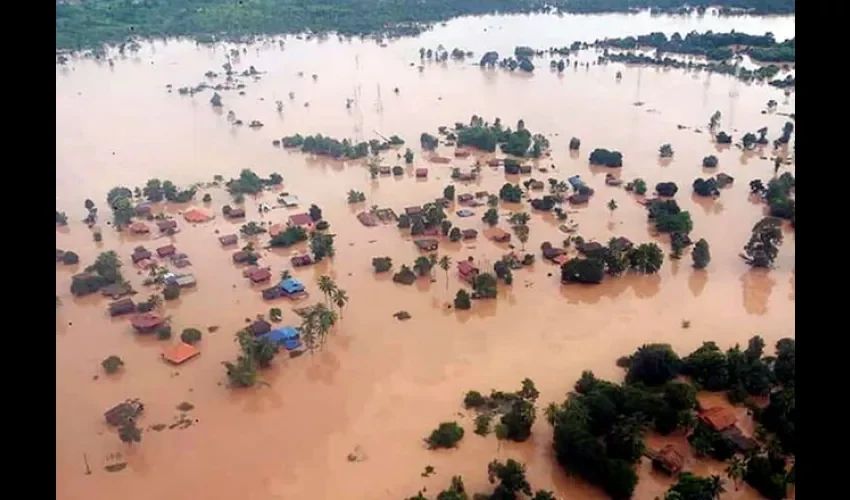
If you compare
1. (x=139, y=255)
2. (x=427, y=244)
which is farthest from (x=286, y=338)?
(x=139, y=255)

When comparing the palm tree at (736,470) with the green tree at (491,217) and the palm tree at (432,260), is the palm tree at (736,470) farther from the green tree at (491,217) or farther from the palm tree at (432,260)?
the green tree at (491,217)

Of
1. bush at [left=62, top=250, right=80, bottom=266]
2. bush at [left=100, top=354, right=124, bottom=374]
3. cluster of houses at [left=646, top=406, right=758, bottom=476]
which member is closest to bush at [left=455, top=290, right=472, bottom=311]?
cluster of houses at [left=646, top=406, right=758, bottom=476]

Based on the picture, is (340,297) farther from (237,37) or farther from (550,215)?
(237,37)

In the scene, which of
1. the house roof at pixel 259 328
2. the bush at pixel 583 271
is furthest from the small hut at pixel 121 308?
the bush at pixel 583 271

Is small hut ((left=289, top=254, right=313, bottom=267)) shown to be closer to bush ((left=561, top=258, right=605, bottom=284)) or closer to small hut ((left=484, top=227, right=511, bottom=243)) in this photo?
small hut ((left=484, top=227, right=511, bottom=243))

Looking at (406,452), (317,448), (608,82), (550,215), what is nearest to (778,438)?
(406,452)

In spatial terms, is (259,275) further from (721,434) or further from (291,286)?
(721,434)
